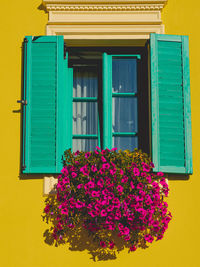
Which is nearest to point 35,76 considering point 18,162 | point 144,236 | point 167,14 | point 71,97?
point 71,97

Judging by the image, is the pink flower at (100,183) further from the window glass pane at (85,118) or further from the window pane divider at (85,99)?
the window pane divider at (85,99)

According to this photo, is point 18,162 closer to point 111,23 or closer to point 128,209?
point 128,209

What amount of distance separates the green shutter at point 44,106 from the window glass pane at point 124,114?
23.5 inches

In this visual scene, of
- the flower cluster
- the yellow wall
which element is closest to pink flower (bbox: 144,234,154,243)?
the flower cluster

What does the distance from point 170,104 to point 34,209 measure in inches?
75.2

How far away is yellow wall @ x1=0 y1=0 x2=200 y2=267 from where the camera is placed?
17.3 ft

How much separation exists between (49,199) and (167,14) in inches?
103

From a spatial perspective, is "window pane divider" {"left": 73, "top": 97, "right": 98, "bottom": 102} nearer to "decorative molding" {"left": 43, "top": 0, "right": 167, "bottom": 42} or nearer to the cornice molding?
"decorative molding" {"left": 43, "top": 0, "right": 167, "bottom": 42}

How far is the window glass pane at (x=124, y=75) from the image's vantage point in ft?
20.1

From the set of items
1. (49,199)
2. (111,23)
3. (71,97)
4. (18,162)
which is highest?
(111,23)

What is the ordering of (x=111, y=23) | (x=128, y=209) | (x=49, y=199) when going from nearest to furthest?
1. (x=128, y=209)
2. (x=49, y=199)
3. (x=111, y=23)

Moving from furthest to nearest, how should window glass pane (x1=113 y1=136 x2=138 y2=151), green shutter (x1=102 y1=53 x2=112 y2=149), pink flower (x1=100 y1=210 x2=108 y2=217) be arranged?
window glass pane (x1=113 y1=136 x2=138 y2=151) → green shutter (x1=102 y1=53 x2=112 y2=149) → pink flower (x1=100 y1=210 x2=108 y2=217)

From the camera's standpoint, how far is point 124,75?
20.2 feet

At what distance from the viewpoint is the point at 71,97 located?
19.8ft
